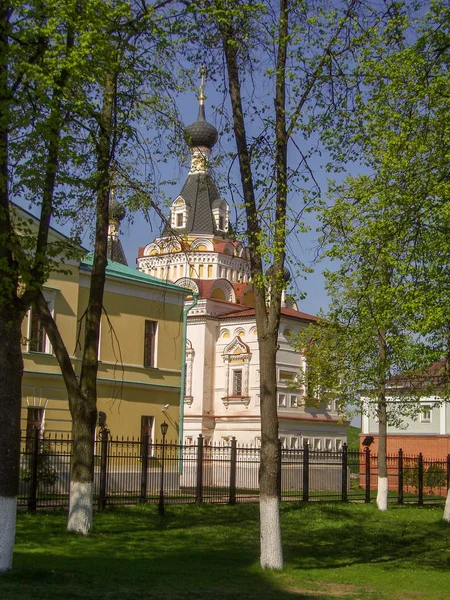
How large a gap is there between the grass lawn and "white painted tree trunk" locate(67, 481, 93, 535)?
263mm

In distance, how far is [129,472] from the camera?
2219 cm

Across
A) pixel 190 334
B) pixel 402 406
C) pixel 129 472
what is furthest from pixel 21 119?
pixel 190 334

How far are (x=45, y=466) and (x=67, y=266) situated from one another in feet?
23.1

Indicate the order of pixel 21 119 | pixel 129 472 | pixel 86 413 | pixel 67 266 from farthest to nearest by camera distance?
pixel 67 266
pixel 129 472
pixel 86 413
pixel 21 119

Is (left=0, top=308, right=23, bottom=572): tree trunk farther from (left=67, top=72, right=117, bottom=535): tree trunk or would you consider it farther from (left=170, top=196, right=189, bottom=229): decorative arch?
(left=170, top=196, right=189, bottom=229): decorative arch

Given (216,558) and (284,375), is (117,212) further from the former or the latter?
(284,375)

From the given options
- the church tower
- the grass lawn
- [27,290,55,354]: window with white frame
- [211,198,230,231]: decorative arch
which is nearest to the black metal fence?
the grass lawn

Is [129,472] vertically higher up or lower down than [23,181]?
lower down

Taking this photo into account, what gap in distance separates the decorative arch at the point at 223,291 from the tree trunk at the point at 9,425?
3753 centimetres

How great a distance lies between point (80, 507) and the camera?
13695 millimetres

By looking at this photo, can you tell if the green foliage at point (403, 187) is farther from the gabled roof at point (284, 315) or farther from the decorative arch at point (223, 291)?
the decorative arch at point (223, 291)

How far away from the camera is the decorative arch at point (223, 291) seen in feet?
156

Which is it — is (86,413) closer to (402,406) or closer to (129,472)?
(129,472)

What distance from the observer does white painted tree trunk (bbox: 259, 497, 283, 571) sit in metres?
11.1
